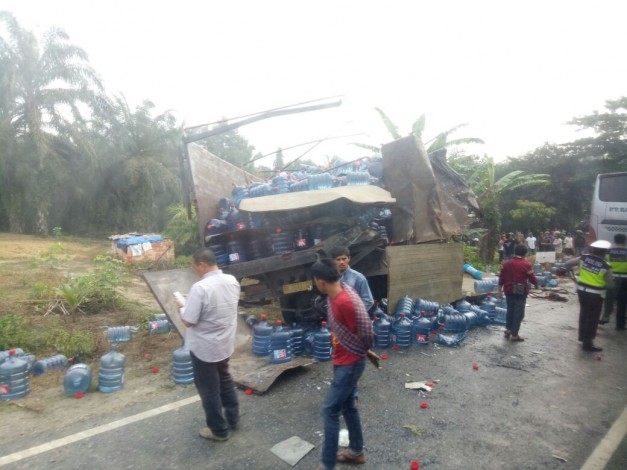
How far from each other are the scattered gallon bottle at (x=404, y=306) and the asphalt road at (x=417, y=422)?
1.03 meters

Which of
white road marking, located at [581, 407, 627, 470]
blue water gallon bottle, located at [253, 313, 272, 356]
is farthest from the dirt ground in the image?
white road marking, located at [581, 407, 627, 470]

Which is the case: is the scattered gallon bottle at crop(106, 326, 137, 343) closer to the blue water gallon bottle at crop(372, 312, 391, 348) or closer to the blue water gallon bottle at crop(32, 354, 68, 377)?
the blue water gallon bottle at crop(32, 354, 68, 377)

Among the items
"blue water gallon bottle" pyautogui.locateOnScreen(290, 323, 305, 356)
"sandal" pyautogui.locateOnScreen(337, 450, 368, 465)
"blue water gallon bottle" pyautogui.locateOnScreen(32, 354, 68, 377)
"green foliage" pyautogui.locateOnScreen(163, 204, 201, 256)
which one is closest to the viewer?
"sandal" pyautogui.locateOnScreen(337, 450, 368, 465)

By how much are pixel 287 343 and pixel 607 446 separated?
351cm

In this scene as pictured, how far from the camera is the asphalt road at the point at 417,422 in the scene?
127 inches

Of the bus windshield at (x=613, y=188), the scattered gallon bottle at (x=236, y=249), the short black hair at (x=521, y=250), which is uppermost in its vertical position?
the bus windshield at (x=613, y=188)

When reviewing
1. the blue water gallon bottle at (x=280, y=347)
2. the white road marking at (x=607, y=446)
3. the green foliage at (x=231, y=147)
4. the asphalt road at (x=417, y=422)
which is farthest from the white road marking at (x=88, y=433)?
the green foliage at (x=231, y=147)

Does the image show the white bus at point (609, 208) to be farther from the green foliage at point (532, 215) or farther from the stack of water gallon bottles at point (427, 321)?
the green foliage at point (532, 215)

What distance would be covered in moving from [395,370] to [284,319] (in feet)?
8.36

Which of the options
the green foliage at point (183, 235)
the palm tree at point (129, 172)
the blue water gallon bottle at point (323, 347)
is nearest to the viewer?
the blue water gallon bottle at point (323, 347)

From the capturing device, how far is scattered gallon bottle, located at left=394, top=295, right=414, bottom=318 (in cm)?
651

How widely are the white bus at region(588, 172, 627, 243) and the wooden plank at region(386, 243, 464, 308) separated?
9.89 feet

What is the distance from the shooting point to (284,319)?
23.4 feet

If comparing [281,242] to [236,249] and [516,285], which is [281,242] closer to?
[236,249]
